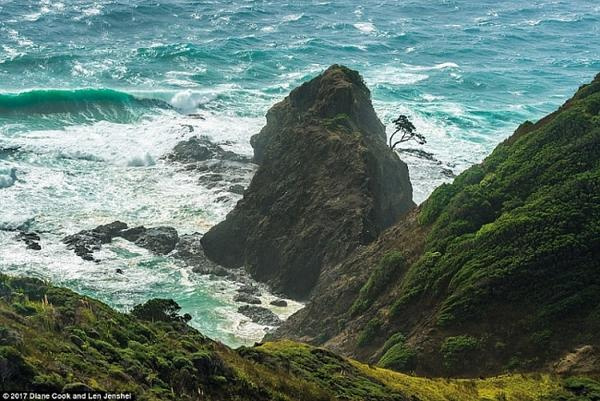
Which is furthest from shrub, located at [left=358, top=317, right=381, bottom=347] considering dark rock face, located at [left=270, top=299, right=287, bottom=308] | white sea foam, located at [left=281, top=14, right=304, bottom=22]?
white sea foam, located at [left=281, top=14, right=304, bottom=22]

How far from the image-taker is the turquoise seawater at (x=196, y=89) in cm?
4231

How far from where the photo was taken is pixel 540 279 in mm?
23172

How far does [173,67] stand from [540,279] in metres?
69.2

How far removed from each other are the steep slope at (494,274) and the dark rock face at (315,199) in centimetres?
529

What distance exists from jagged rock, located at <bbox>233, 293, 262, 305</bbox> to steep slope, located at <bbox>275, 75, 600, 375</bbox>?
14.1 feet

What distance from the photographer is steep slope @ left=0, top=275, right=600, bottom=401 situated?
11.9 m

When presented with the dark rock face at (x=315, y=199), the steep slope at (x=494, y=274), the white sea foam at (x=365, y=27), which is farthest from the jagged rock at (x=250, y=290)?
the white sea foam at (x=365, y=27)

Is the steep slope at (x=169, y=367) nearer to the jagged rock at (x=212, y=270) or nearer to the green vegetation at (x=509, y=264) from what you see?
the green vegetation at (x=509, y=264)

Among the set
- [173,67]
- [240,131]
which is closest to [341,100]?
[240,131]

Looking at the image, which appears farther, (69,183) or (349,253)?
(69,183)

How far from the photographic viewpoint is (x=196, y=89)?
7744cm

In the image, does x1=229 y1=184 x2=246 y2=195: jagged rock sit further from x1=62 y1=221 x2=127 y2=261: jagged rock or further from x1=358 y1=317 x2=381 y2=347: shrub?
x1=358 y1=317 x2=381 y2=347: shrub

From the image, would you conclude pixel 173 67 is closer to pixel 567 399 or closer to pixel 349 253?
pixel 349 253

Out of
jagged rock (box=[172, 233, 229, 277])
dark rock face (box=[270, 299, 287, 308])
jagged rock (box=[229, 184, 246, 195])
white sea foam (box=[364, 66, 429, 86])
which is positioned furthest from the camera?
white sea foam (box=[364, 66, 429, 86])
